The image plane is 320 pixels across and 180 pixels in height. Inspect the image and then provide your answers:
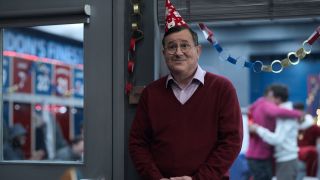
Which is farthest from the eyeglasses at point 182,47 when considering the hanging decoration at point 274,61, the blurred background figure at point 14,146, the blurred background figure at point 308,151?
the blurred background figure at point 308,151

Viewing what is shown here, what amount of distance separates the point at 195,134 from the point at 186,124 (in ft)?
0.16

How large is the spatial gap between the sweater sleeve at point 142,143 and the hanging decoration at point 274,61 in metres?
0.44

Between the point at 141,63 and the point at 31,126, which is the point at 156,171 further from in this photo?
the point at 31,126

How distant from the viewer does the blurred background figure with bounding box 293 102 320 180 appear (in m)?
3.85

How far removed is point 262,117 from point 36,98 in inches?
74.0

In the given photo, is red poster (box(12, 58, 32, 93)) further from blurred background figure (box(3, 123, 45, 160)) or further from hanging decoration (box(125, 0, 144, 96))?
hanging decoration (box(125, 0, 144, 96))

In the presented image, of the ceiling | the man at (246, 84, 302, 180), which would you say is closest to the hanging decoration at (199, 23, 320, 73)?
the ceiling

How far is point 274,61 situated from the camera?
2037 millimetres

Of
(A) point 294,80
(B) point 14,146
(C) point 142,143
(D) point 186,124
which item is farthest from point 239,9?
(A) point 294,80

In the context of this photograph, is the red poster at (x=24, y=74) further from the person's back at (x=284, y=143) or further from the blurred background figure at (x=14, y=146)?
the person's back at (x=284, y=143)

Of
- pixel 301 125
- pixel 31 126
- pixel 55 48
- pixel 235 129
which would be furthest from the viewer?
pixel 55 48

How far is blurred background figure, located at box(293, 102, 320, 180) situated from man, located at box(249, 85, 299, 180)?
0.23 feet

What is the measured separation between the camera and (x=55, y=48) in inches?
166

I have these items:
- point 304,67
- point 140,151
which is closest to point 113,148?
point 140,151
